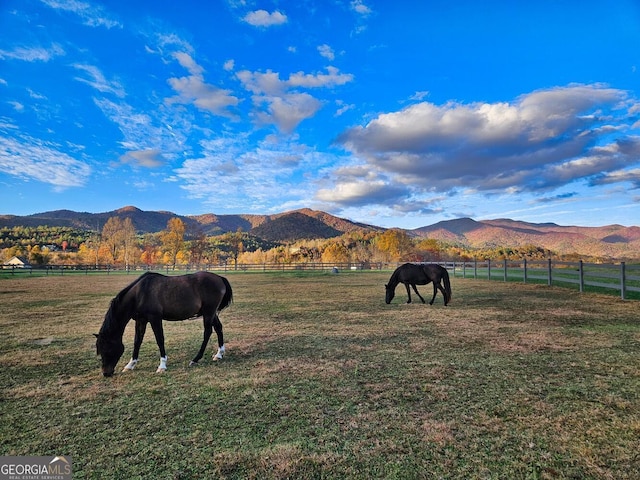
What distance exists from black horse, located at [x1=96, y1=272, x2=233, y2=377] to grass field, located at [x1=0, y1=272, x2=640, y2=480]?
0.33 metres

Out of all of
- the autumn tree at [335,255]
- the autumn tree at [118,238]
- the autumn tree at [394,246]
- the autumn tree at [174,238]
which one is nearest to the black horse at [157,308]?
the autumn tree at [174,238]

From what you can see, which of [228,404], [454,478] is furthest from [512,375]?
[228,404]

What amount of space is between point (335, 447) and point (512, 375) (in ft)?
10.2

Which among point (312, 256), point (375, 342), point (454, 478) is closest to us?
point (454, 478)

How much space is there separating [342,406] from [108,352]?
3659 mm

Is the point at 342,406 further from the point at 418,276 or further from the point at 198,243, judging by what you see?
the point at 198,243

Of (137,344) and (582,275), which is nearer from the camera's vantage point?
(137,344)

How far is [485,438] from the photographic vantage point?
2988 millimetres

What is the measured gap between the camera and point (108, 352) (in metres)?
4.91

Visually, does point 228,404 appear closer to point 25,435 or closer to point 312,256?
point 25,435

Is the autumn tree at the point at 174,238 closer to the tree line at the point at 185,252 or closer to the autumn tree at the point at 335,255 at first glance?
the tree line at the point at 185,252

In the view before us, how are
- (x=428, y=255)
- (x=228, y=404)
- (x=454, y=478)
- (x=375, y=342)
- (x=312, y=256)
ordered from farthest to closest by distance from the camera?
(x=312, y=256) < (x=428, y=255) < (x=375, y=342) < (x=228, y=404) < (x=454, y=478)

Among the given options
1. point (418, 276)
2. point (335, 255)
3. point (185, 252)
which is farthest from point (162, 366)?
point (335, 255)

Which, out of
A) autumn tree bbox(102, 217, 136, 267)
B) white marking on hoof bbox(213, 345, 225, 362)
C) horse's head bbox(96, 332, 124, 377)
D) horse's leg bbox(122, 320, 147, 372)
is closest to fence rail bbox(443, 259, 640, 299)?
white marking on hoof bbox(213, 345, 225, 362)
